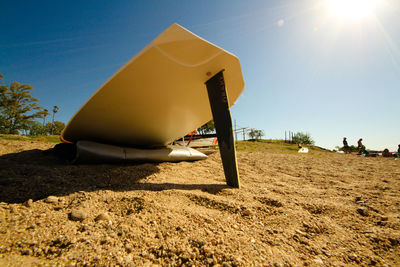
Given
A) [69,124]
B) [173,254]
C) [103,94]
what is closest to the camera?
[173,254]

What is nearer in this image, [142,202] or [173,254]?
[173,254]

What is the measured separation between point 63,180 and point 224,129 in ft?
6.31

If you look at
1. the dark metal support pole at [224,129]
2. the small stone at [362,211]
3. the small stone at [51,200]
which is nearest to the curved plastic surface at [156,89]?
the dark metal support pole at [224,129]

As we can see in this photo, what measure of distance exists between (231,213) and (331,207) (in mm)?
957

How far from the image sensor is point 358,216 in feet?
4.33

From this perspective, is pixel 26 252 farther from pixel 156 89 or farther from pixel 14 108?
pixel 14 108

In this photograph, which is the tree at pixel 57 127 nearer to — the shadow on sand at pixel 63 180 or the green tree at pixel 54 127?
the green tree at pixel 54 127

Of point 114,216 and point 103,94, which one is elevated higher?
point 103,94

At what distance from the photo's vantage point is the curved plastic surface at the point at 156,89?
5.28ft

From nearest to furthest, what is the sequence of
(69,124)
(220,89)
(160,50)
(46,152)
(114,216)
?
(114,216), (160,50), (220,89), (69,124), (46,152)

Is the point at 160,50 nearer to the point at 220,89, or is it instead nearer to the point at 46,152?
the point at 220,89

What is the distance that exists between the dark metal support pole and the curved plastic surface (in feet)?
0.82

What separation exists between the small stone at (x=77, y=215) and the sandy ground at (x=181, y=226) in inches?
0.6

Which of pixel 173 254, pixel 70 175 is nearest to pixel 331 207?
pixel 173 254
